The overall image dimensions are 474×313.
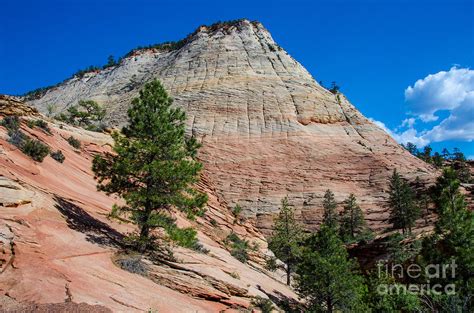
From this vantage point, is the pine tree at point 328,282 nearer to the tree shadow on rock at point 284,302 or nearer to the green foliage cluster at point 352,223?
the tree shadow on rock at point 284,302

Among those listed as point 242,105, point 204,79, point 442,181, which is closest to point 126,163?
point 442,181

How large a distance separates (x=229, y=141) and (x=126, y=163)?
4670 centimetres

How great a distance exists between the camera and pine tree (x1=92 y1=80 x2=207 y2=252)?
15.9m

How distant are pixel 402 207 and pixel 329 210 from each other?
897 centimetres

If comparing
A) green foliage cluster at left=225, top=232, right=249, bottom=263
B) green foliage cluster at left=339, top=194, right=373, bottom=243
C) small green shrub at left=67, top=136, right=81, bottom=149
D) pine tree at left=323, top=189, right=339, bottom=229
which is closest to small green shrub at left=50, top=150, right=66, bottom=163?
small green shrub at left=67, top=136, right=81, bottom=149

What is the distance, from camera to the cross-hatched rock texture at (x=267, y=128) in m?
55.7

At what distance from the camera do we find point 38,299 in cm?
903

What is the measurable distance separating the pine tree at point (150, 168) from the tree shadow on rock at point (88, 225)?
93cm

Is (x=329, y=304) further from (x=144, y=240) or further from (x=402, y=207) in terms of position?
(x=402, y=207)

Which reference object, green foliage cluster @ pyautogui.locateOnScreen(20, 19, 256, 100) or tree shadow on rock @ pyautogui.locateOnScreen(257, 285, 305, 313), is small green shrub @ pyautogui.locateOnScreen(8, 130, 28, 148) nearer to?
tree shadow on rock @ pyautogui.locateOnScreen(257, 285, 305, 313)

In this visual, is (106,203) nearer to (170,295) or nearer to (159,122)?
(159,122)

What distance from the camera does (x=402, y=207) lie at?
47188 mm

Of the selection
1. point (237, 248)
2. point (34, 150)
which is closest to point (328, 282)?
point (237, 248)

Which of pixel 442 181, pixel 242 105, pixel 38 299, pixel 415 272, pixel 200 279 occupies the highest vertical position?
pixel 242 105
